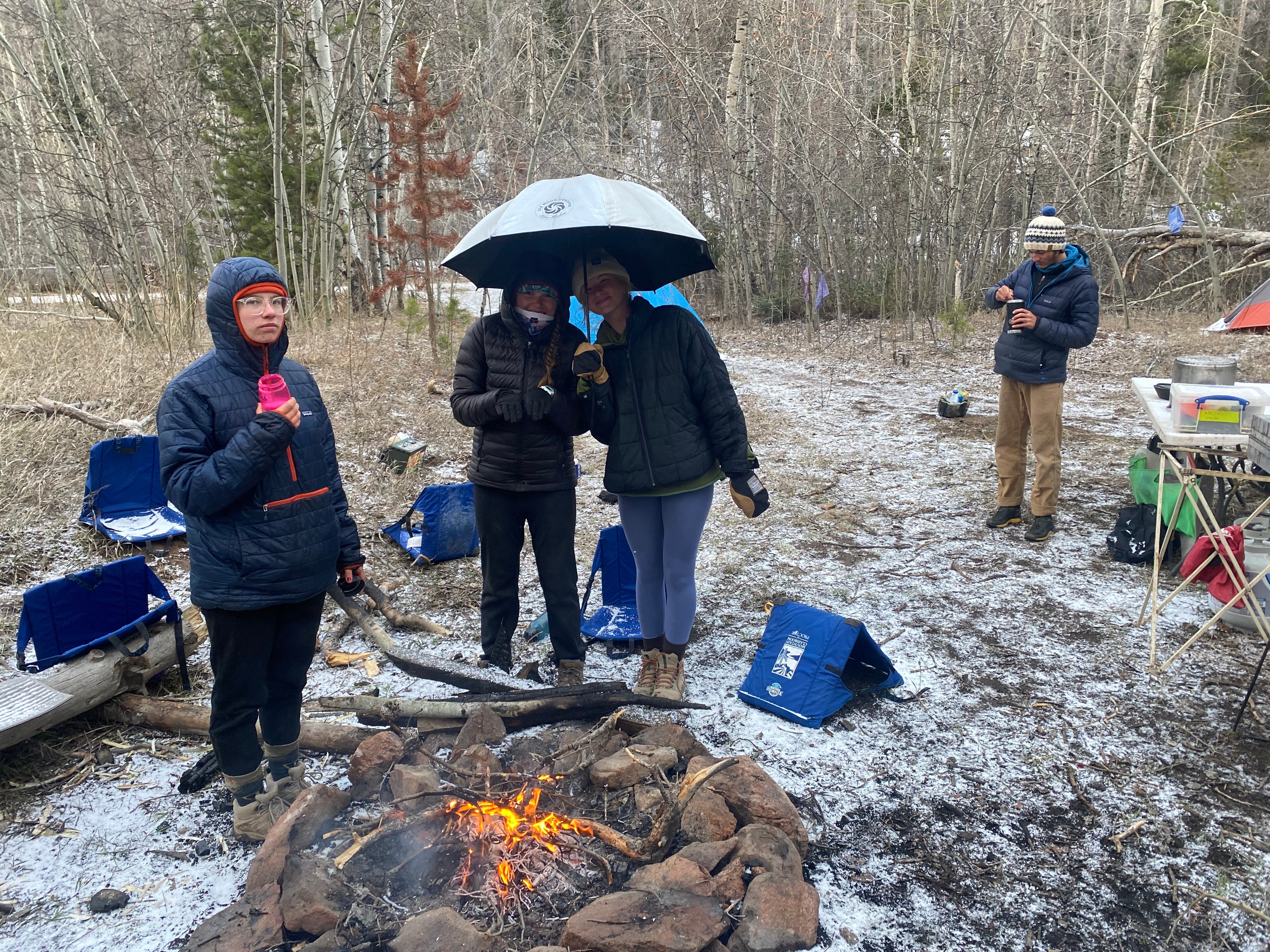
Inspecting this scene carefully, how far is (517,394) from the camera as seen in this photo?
123 inches

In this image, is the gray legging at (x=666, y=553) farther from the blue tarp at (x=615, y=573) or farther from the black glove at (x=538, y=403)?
the blue tarp at (x=615, y=573)

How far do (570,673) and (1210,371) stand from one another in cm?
393

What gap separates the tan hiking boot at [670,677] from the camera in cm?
333

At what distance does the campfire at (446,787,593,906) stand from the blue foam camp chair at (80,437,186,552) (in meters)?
3.41

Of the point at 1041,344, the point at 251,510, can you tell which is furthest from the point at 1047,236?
the point at 251,510

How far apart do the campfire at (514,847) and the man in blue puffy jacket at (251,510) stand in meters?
0.72

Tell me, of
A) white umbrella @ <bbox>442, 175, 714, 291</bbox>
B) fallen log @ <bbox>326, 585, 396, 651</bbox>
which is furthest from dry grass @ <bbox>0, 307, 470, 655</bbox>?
white umbrella @ <bbox>442, 175, 714, 291</bbox>

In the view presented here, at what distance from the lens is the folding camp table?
335 cm

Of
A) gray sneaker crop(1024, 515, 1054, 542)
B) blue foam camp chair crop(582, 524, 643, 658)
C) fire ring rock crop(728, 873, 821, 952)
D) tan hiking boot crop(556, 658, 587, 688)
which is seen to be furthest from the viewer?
gray sneaker crop(1024, 515, 1054, 542)

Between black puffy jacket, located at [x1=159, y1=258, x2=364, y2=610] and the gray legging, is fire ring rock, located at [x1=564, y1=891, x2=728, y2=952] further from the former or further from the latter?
the gray legging

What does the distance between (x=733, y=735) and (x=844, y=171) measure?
14.8 meters

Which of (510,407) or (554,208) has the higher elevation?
(554,208)

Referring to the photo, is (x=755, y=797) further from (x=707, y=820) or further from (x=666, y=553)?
(x=666, y=553)

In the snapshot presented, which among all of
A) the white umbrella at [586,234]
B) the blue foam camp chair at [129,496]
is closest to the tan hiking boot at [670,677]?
the white umbrella at [586,234]
